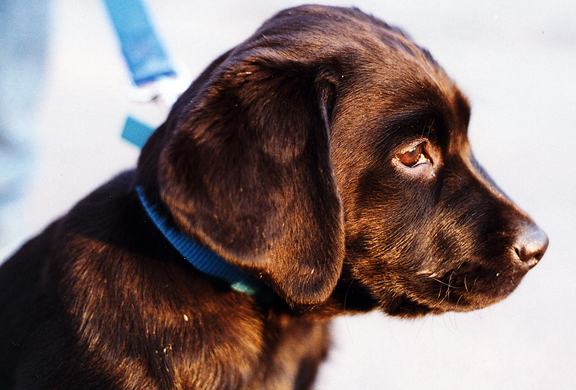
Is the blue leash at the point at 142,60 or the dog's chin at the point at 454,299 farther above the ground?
the blue leash at the point at 142,60

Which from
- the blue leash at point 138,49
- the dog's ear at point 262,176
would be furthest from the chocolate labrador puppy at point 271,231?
the blue leash at point 138,49

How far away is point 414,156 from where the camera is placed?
2049 millimetres

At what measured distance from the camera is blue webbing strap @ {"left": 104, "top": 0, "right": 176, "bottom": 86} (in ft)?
7.44

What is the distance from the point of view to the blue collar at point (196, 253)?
188 centimetres

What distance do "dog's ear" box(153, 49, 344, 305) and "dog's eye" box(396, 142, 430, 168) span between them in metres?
0.32

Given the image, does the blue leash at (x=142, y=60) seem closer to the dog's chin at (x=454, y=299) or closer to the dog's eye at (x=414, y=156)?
the dog's chin at (x=454, y=299)

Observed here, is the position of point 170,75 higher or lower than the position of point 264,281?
higher

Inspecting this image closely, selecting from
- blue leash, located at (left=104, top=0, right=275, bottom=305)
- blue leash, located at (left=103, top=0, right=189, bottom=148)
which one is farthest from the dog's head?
blue leash, located at (left=103, top=0, right=189, bottom=148)

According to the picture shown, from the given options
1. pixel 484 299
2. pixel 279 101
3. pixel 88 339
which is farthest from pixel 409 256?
pixel 88 339

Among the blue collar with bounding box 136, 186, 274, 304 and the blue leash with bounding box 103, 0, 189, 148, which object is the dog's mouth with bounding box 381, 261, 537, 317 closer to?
the blue collar with bounding box 136, 186, 274, 304

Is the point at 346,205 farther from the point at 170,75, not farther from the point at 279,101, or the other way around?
the point at 170,75

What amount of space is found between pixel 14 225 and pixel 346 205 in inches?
89.1

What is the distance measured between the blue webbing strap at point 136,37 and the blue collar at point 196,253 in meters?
0.59

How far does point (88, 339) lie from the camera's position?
75.2 inches
